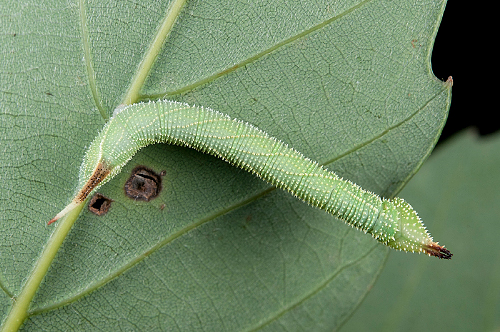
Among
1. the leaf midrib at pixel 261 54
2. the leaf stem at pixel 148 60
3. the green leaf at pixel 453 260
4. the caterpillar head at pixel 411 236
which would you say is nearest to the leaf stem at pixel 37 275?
the leaf stem at pixel 148 60

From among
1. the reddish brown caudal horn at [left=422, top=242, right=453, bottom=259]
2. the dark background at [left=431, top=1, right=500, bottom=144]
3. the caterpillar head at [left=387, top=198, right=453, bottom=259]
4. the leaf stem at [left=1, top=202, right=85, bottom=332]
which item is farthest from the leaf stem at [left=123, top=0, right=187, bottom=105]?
the dark background at [left=431, top=1, right=500, bottom=144]

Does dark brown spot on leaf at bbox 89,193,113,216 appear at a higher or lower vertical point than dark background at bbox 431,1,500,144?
lower

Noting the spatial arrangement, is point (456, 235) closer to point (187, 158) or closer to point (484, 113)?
point (484, 113)

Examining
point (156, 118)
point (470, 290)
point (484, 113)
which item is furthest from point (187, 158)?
point (484, 113)

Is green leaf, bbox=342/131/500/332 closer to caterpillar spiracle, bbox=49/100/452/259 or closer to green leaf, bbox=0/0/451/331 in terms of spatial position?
green leaf, bbox=0/0/451/331

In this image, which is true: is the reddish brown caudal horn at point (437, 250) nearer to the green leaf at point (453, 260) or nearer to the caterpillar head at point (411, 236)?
the caterpillar head at point (411, 236)

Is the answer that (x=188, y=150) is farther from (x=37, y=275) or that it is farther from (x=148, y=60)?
(x=37, y=275)

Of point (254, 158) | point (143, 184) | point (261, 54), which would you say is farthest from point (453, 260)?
point (143, 184)
